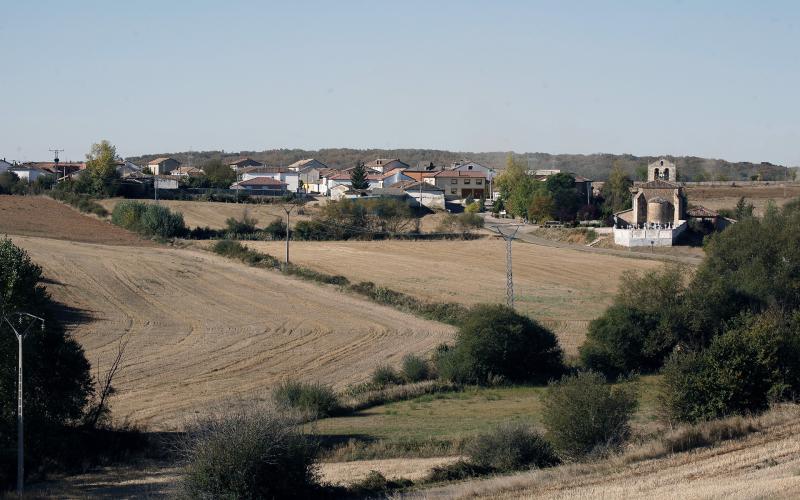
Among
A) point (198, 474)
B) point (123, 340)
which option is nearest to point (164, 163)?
point (123, 340)

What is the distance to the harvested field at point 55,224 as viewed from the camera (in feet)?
216

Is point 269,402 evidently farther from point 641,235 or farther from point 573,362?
point 641,235

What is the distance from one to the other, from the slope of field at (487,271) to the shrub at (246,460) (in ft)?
67.3

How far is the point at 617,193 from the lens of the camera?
9456 centimetres

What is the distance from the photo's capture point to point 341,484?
19.6 metres

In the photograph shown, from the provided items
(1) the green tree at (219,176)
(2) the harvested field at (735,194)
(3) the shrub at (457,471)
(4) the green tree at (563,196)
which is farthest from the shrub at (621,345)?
(1) the green tree at (219,176)

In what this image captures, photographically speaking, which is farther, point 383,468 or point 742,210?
point 742,210

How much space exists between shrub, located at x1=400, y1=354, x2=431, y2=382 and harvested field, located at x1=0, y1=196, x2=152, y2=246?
1430 inches

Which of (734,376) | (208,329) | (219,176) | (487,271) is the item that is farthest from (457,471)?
(219,176)

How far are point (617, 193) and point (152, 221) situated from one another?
147ft

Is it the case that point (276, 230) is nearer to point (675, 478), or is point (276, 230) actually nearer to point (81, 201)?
point (81, 201)

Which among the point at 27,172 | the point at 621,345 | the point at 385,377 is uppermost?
the point at 27,172

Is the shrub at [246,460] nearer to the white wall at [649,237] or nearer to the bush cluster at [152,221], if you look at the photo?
the bush cluster at [152,221]

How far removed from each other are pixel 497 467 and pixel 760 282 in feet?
75.1
